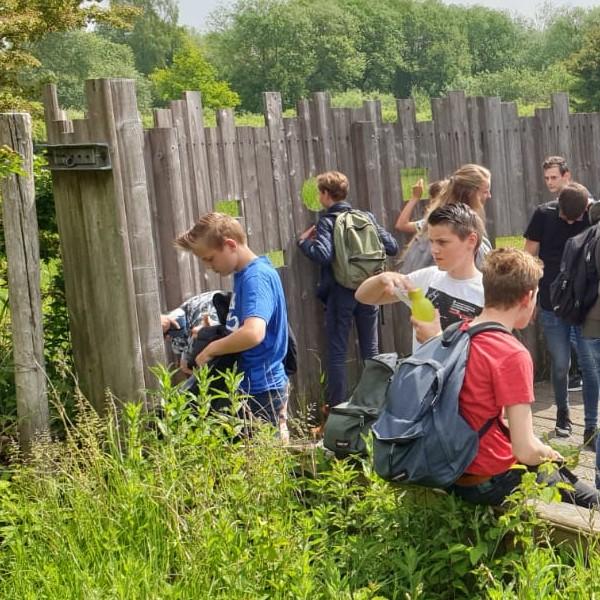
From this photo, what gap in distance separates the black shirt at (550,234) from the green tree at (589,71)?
208 feet

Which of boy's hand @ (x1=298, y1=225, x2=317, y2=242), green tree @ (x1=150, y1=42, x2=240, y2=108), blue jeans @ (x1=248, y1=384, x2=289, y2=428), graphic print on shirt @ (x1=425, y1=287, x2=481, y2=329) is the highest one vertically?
green tree @ (x1=150, y1=42, x2=240, y2=108)

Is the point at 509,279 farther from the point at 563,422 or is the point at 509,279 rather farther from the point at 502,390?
the point at 563,422

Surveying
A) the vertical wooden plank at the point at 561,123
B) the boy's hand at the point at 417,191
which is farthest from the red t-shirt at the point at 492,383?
the vertical wooden plank at the point at 561,123

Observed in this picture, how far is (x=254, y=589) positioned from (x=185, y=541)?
1.42ft

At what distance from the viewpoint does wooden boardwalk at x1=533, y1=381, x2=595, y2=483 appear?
6406mm

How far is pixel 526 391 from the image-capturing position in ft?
11.4

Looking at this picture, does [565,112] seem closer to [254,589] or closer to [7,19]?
[7,19]

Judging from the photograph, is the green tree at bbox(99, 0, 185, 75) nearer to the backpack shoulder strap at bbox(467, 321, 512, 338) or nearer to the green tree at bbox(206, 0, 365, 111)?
the green tree at bbox(206, 0, 365, 111)

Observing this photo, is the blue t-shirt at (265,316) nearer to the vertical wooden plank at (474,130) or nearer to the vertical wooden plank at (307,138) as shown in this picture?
the vertical wooden plank at (307,138)

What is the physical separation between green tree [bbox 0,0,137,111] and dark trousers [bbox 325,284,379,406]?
15.0 feet

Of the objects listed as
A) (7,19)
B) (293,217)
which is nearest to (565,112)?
(293,217)

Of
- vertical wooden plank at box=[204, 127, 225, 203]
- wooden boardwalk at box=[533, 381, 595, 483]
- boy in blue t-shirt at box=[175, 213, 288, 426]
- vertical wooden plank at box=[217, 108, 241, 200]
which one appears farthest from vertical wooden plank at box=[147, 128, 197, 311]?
wooden boardwalk at box=[533, 381, 595, 483]

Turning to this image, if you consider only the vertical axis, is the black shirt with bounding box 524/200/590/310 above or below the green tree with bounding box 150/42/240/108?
below

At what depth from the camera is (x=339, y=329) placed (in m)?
7.49
